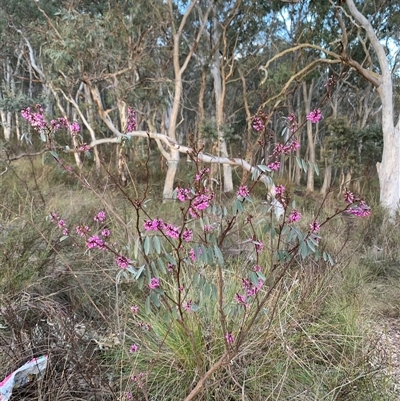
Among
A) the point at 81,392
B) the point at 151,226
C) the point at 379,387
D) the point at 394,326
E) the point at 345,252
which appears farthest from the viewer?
the point at 345,252

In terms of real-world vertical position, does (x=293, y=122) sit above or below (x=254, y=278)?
above

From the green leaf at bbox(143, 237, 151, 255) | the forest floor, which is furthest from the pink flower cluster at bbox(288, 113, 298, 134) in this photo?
the forest floor

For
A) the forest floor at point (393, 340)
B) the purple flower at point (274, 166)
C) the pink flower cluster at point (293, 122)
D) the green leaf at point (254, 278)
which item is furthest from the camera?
the forest floor at point (393, 340)

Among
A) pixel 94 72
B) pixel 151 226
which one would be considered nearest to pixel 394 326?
pixel 151 226

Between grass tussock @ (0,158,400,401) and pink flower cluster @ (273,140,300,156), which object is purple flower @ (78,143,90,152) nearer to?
grass tussock @ (0,158,400,401)

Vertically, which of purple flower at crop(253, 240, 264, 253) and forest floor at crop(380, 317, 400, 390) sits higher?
purple flower at crop(253, 240, 264, 253)

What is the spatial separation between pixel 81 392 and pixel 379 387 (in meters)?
1.49

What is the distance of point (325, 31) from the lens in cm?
1155

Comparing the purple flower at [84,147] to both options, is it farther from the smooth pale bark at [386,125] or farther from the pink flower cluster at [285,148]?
the smooth pale bark at [386,125]

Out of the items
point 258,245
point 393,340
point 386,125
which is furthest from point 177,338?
point 386,125

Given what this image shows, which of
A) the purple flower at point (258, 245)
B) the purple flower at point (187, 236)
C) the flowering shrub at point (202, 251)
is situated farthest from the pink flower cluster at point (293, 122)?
the purple flower at point (187, 236)

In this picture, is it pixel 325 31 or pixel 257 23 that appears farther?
pixel 257 23

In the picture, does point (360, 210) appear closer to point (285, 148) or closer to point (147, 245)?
point (285, 148)

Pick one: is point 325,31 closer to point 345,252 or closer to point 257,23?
point 257,23
